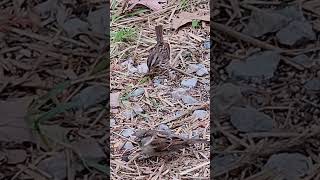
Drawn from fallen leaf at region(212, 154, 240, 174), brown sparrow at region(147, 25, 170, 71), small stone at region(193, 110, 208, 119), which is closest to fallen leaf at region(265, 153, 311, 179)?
fallen leaf at region(212, 154, 240, 174)

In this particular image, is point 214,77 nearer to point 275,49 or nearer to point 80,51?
point 275,49

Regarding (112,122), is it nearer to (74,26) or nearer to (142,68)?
(142,68)

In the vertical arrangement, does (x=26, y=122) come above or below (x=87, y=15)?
below

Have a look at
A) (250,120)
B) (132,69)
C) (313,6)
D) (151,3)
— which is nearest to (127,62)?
(132,69)

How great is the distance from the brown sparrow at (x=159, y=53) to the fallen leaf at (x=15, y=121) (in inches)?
11.5

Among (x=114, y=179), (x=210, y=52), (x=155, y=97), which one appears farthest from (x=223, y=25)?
(x=114, y=179)

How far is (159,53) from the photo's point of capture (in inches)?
71.7

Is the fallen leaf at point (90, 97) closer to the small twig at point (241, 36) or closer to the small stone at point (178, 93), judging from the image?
the small stone at point (178, 93)

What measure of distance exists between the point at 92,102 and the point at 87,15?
12.2 inches

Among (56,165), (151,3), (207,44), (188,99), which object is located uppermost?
(151,3)

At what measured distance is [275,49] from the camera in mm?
1783

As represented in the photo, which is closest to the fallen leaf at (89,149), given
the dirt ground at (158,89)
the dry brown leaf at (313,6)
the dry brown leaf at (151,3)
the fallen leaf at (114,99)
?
the dirt ground at (158,89)

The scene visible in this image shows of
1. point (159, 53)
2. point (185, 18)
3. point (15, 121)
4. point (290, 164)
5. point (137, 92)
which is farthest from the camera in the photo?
point (185, 18)

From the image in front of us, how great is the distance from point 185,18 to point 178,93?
0.29 metres
